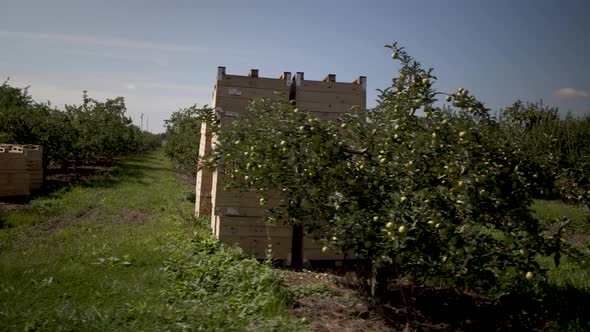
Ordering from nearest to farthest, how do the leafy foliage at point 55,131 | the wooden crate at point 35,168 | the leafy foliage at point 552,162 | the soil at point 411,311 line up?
1. the leafy foliage at point 552,162
2. the soil at point 411,311
3. the wooden crate at point 35,168
4. the leafy foliage at point 55,131

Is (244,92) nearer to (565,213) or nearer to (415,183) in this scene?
(415,183)

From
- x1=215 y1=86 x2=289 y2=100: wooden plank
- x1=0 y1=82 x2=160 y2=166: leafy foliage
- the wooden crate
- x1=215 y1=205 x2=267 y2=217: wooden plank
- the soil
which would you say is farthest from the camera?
x1=0 y1=82 x2=160 y2=166: leafy foliage

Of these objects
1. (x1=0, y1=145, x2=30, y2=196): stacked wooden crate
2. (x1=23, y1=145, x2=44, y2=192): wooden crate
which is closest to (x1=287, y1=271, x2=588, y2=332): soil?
(x1=0, y1=145, x2=30, y2=196): stacked wooden crate

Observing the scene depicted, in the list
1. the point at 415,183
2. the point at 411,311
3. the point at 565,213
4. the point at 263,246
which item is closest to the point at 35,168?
the point at 263,246

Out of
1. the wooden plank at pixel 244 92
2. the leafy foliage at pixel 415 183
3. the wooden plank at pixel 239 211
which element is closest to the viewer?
the leafy foliage at pixel 415 183

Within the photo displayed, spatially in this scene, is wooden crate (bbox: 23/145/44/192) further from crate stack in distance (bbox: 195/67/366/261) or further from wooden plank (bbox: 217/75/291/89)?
wooden plank (bbox: 217/75/291/89)

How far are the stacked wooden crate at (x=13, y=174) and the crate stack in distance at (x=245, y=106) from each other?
22.4 feet

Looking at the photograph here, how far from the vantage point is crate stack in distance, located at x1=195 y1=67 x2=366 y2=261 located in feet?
21.2

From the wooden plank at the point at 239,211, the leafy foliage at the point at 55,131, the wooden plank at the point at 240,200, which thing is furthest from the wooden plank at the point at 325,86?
the leafy foliage at the point at 55,131

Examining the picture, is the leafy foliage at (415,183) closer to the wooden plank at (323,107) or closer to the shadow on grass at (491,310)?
the shadow on grass at (491,310)

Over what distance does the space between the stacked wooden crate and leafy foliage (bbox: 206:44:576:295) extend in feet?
28.7

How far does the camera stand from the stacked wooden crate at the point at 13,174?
10.4 metres

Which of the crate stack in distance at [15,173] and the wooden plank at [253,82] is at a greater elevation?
the wooden plank at [253,82]

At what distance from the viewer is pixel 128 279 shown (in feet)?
16.3
